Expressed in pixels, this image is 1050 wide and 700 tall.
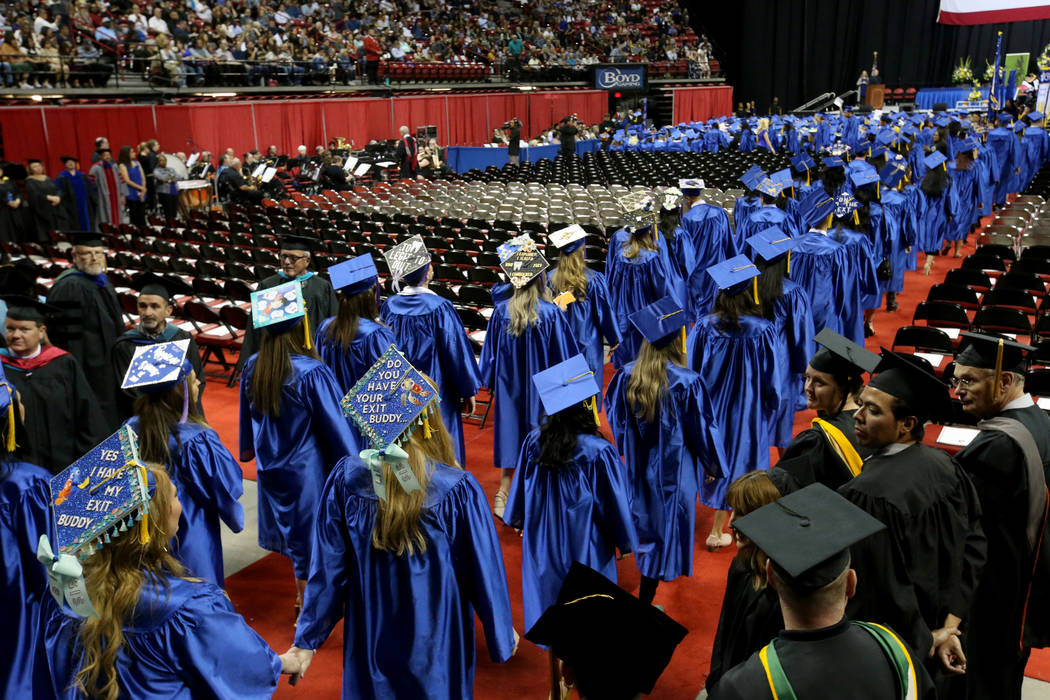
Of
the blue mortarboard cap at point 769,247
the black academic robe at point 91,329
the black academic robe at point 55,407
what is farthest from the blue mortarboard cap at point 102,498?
the blue mortarboard cap at point 769,247

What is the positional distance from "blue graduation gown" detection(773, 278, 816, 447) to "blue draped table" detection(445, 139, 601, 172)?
20.4m

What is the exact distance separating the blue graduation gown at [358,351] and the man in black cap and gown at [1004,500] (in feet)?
10.1

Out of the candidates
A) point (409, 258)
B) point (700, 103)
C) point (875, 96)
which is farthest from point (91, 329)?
point (875, 96)

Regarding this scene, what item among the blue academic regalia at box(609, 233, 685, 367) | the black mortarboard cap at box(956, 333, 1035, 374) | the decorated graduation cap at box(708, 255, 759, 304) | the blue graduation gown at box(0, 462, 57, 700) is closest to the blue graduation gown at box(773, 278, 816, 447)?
the decorated graduation cap at box(708, 255, 759, 304)

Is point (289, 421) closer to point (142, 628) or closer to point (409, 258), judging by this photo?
point (409, 258)

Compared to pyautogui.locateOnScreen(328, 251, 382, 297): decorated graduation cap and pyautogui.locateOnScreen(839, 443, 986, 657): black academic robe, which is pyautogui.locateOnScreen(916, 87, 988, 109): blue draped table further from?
pyautogui.locateOnScreen(839, 443, 986, 657): black academic robe

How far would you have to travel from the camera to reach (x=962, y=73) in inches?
1462

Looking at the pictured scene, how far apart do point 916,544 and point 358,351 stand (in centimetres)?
325

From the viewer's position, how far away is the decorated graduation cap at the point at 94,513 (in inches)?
83.3

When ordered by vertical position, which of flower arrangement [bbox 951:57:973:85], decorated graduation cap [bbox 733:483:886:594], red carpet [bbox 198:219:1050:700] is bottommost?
red carpet [bbox 198:219:1050:700]

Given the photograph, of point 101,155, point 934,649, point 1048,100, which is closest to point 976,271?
point 934,649

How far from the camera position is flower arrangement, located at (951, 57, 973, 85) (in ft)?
122

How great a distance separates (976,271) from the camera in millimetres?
8102

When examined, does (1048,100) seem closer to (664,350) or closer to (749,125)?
(749,125)
